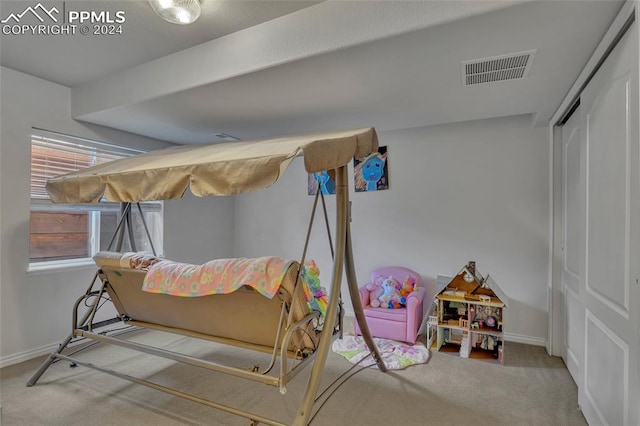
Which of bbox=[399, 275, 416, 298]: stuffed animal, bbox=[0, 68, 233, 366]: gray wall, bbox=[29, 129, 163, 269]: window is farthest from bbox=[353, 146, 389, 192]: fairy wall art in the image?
bbox=[0, 68, 233, 366]: gray wall

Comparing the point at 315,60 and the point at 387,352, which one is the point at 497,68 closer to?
the point at 315,60

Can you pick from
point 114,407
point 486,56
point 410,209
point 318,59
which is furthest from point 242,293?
point 410,209

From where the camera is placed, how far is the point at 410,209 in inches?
147

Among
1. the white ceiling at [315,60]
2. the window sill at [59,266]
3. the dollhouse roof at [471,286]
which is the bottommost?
the dollhouse roof at [471,286]

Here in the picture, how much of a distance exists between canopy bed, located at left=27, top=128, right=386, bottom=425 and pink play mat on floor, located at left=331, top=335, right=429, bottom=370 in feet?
2.19

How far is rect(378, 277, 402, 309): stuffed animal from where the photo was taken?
3.36 metres

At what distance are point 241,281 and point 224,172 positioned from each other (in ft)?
2.02

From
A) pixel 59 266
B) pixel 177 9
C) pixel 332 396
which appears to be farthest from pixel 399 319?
pixel 59 266

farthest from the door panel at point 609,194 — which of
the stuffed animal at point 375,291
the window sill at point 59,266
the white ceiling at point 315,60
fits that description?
the window sill at point 59,266

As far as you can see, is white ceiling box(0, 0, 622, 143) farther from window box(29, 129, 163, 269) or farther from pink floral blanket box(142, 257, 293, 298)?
pink floral blanket box(142, 257, 293, 298)

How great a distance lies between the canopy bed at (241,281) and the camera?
1.60 meters

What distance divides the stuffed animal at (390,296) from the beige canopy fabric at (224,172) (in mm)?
1916

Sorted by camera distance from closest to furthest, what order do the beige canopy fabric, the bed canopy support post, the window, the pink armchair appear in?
the beige canopy fabric, the bed canopy support post, the window, the pink armchair

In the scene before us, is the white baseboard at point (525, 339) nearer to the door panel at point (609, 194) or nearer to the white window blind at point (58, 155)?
the door panel at point (609, 194)
